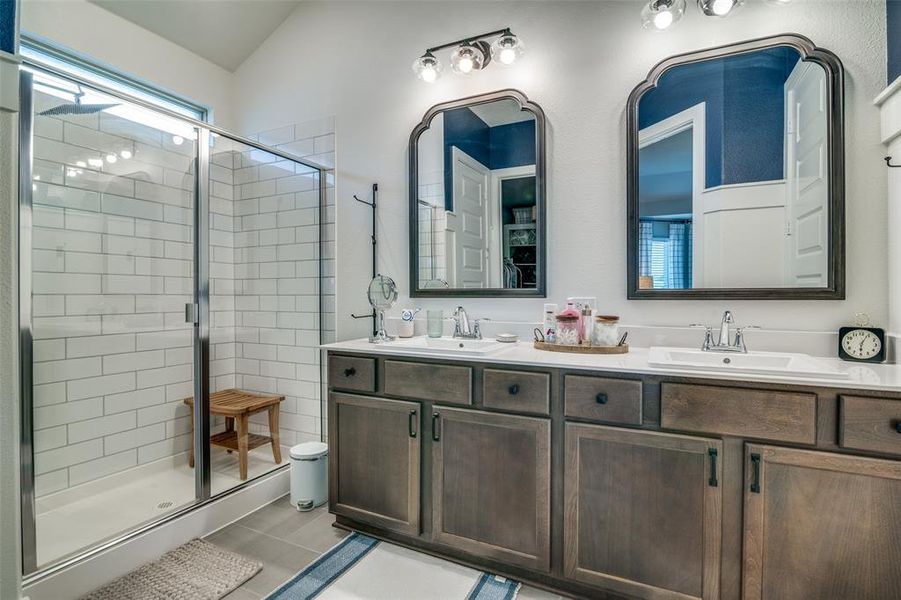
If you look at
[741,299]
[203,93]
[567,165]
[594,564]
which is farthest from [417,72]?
[594,564]

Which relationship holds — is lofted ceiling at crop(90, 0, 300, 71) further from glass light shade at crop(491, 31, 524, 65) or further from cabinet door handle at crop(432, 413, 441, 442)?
cabinet door handle at crop(432, 413, 441, 442)

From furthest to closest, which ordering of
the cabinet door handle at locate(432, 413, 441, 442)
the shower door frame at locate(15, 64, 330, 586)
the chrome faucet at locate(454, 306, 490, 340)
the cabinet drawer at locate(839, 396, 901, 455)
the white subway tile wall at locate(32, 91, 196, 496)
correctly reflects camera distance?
1. the chrome faucet at locate(454, 306, 490, 340)
2. the white subway tile wall at locate(32, 91, 196, 496)
3. the cabinet door handle at locate(432, 413, 441, 442)
4. the shower door frame at locate(15, 64, 330, 586)
5. the cabinet drawer at locate(839, 396, 901, 455)

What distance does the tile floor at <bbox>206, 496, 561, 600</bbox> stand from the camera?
168 cm

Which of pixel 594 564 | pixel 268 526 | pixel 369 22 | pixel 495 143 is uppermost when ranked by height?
pixel 369 22

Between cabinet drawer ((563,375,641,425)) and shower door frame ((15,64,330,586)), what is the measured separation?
1.84m

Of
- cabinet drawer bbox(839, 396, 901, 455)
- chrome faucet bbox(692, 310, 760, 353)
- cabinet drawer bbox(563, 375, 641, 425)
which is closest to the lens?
cabinet drawer bbox(839, 396, 901, 455)

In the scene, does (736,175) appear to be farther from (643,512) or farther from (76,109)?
(76,109)

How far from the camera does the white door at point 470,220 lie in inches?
89.3

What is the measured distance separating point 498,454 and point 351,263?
1532mm

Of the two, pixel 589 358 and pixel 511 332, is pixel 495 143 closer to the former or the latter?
pixel 511 332

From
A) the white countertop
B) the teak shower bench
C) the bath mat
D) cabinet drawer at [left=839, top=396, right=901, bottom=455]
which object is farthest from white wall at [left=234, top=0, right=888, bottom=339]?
the bath mat

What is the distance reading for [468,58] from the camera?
215 cm

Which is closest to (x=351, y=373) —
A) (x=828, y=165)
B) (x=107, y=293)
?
(x=107, y=293)

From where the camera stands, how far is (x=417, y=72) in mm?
2289
